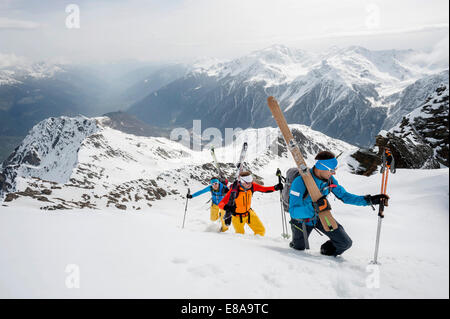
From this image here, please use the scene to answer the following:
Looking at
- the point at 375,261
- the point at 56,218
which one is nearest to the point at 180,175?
the point at 56,218

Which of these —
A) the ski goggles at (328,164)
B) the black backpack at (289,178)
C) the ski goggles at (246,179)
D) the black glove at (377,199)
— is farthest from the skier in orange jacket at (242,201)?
the black glove at (377,199)

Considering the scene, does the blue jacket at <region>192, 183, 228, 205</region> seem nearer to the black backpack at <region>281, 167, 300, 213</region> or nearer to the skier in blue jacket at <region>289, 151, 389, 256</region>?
the black backpack at <region>281, 167, 300, 213</region>

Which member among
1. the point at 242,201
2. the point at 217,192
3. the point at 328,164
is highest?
the point at 328,164

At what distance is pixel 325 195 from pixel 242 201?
147 inches

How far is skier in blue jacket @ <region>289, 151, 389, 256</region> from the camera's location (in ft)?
18.3

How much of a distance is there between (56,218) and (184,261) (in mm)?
4838

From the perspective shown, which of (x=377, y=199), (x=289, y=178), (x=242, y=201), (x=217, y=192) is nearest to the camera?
(x=377, y=199)

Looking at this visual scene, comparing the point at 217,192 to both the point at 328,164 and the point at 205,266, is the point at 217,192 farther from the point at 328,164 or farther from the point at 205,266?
the point at 205,266

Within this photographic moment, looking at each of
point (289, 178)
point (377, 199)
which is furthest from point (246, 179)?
point (377, 199)

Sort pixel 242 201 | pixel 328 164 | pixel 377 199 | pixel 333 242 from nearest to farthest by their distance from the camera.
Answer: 1. pixel 377 199
2. pixel 333 242
3. pixel 328 164
4. pixel 242 201

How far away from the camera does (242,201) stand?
9312 millimetres

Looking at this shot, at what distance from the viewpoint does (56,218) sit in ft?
23.3

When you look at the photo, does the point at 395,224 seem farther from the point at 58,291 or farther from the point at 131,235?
the point at 58,291

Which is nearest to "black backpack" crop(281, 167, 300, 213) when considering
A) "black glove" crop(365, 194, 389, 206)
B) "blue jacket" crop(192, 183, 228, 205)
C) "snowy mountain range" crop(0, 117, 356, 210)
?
"black glove" crop(365, 194, 389, 206)
